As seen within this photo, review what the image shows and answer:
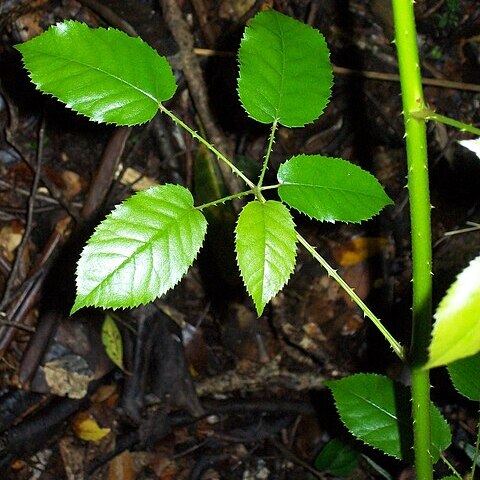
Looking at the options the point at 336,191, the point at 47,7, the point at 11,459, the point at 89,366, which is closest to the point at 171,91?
the point at 336,191

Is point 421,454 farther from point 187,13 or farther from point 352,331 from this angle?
point 187,13

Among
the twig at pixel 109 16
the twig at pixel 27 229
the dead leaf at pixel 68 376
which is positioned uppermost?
the twig at pixel 109 16

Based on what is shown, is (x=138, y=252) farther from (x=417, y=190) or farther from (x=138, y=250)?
(x=417, y=190)

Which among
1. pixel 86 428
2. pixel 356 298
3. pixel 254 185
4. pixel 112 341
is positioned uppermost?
pixel 254 185

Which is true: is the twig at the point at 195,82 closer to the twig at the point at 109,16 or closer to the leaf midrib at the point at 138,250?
the twig at the point at 109,16

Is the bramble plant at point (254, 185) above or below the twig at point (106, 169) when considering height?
above

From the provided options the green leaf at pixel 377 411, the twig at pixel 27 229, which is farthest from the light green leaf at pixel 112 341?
the green leaf at pixel 377 411

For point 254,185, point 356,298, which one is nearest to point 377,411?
point 356,298

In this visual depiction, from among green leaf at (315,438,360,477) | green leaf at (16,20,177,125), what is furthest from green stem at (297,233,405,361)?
green leaf at (315,438,360,477)
